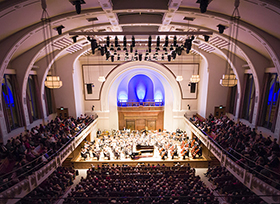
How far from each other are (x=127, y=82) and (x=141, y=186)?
12.1m

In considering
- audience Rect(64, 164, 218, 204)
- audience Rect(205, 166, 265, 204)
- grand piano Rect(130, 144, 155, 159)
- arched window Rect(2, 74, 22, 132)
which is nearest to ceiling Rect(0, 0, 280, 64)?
arched window Rect(2, 74, 22, 132)

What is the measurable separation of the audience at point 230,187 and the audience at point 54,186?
26.2 feet

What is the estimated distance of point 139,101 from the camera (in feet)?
59.7

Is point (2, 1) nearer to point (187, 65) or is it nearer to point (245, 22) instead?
→ point (245, 22)

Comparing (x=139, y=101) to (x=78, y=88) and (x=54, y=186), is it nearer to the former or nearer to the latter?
(x=78, y=88)

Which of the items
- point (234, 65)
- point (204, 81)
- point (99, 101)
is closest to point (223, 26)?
point (234, 65)

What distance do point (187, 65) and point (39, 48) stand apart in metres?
12.6

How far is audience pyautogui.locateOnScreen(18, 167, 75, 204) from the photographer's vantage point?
7.28m

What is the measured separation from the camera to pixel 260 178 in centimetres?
591

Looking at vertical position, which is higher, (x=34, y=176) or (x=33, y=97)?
(x=33, y=97)

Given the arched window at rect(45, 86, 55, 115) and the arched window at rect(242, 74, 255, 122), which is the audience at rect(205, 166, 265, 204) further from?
the arched window at rect(45, 86, 55, 115)

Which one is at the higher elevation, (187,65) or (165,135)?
(187,65)

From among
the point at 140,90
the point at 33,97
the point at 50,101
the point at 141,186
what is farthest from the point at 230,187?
the point at 50,101

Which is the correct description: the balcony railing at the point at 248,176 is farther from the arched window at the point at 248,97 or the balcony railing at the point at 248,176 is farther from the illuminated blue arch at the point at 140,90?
the illuminated blue arch at the point at 140,90
